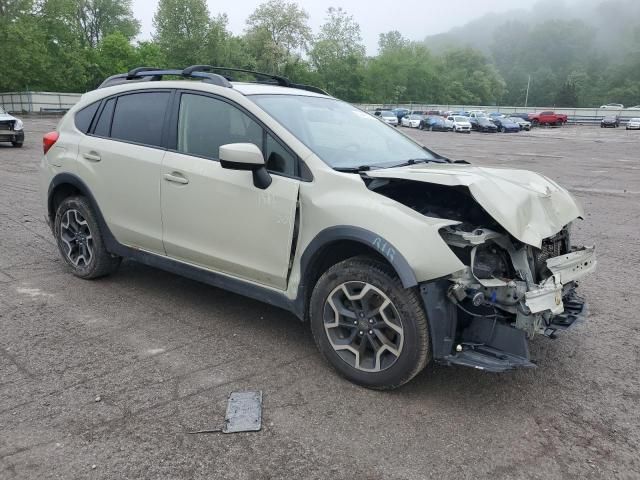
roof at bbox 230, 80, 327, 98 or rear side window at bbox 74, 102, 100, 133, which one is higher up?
roof at bbox 230, 80, 327, 98

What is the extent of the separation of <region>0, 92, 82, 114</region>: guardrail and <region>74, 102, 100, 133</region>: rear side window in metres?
47.0

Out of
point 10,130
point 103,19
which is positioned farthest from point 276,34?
point 10,130

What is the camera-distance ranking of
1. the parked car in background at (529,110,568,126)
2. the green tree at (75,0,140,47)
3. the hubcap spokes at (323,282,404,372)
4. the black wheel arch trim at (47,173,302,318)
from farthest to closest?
1. the green tree at (75,0,140,47)
2. the parked car in background at (529,110,568,126)
3. the black wheel arch trim at (47,173,302,318)
4. the hubcap spokes at (323,282,404,372)

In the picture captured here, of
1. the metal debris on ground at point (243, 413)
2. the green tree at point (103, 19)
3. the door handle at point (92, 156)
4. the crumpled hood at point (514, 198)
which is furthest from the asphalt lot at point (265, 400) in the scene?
the green tree at point (103, 19)

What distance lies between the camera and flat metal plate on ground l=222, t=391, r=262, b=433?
2.93 meters

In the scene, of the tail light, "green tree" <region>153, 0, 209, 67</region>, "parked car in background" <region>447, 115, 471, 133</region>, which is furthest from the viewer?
"green tree" <region>153, 0, 209, 67</region>

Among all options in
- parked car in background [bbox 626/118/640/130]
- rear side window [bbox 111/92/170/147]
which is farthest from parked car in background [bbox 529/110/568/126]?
rear side window [bbox 111/92/170/147]

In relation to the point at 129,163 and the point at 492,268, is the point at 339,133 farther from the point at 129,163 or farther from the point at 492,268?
the point at 129,163

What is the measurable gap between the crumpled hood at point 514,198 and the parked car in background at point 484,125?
153ft

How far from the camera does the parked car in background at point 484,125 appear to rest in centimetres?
4756

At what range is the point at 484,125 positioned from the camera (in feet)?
157

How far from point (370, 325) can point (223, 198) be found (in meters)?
1.37

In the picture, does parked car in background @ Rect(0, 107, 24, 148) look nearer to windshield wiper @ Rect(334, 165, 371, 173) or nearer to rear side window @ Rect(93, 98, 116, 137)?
rear side window @ Rect(93, 98, 116, 137)

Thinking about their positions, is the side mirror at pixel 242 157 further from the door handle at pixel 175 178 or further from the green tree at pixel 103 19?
the green tree at pixel 103 19
